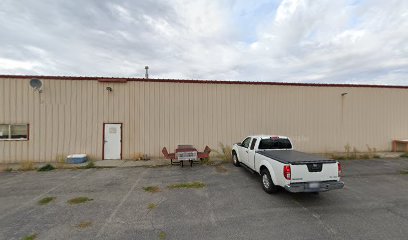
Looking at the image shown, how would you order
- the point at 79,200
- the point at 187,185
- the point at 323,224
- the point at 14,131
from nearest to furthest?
1. the point at 323,224
2. the point at 79,200
3. the point at 187,185
4. the point at 14,131

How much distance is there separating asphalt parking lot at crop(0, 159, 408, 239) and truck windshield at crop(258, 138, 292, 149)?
1.44 metres

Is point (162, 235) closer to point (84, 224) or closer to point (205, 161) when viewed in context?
point (84, 224)

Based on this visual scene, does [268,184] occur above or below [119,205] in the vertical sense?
above

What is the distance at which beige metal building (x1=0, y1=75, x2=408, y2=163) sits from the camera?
37.8 feet

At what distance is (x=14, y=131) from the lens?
1147cm

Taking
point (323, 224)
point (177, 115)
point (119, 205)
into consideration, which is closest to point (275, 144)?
point (323, 224)

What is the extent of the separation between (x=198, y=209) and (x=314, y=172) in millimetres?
3373

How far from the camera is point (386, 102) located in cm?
1457

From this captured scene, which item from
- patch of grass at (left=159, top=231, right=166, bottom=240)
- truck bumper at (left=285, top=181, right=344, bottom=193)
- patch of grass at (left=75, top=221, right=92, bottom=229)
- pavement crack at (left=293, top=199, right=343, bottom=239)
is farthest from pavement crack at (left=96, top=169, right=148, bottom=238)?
pavement crack at (left=293, top=199, right=343, bottom=239)

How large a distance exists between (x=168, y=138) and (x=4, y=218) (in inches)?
320

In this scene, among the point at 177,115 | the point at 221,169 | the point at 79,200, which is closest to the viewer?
the point at 79,200

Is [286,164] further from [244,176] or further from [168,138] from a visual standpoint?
[168,138]

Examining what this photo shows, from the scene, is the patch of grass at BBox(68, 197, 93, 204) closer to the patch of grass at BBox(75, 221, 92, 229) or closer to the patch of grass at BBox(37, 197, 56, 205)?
the patch of grass at BBox(37, 197, 56, 205)

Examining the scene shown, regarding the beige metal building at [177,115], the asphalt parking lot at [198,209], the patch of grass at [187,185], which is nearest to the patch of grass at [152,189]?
the asphalt parking lot at [198,209]
